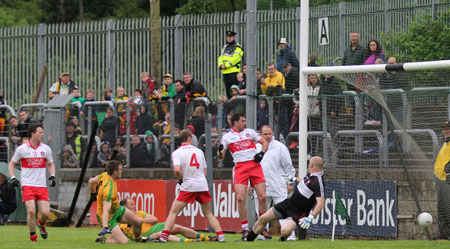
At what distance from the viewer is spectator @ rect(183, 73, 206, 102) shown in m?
20.6

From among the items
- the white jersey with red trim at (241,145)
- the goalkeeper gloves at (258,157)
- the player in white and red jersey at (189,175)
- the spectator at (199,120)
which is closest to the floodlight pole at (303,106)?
the goalkeeper gloves at (258,157)

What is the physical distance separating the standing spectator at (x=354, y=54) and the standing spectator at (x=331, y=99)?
651 mm

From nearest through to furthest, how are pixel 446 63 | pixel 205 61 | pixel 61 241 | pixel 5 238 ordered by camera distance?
pixel 446 63 → pixel 61 241 → pixel 5 238 → pixel 205 61

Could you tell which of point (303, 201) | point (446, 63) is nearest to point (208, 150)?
point (303, 201)

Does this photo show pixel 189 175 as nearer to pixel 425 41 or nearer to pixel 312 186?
pixel 312 186

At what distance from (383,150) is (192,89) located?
5.51 meters

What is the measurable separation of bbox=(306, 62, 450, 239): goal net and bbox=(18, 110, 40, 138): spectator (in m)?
8.82

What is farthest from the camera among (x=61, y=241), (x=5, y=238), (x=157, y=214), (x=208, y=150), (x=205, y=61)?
(x=205, y=61)

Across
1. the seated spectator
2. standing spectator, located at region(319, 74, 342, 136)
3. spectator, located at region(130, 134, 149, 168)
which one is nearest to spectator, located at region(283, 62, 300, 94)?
standing spectator, located at region(319, 74, 342, 136)

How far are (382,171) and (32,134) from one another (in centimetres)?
655

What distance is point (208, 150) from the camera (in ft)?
63.7

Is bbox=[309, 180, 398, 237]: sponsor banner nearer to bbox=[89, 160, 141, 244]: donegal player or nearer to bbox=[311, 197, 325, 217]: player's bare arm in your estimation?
bbox=[311, 197, 325, 217]: player's bare arm

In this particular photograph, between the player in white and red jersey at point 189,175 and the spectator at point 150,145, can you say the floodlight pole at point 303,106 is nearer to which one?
the player in white and red jersey at point 189,175

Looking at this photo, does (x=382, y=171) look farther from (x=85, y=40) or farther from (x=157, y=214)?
(x=85, y=40)
